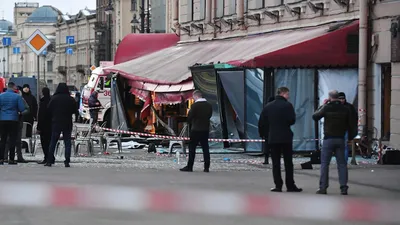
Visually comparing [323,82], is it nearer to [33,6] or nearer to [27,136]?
[27,136]

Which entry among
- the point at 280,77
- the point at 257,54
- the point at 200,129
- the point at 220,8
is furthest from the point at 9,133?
the point at 220,8

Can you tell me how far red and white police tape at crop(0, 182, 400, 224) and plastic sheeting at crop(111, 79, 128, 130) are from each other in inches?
646

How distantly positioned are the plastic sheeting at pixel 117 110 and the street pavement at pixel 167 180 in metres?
→ 8.26

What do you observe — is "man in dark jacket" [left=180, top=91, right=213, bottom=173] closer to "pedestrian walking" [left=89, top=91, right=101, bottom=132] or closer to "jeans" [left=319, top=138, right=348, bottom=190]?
"jeans" [left=319, top=138, right=348, bottom=190]

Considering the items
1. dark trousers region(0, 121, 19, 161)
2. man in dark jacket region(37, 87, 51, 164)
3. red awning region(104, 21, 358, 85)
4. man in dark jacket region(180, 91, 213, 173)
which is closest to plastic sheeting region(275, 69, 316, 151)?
red awning region(104, 21, 358, 85)

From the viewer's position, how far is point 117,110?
34.0 metres

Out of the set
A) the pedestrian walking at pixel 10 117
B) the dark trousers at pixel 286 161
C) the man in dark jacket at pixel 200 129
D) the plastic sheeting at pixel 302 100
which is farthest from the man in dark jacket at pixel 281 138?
the plastic sheeting at pixel 302 100

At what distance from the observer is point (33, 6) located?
188m

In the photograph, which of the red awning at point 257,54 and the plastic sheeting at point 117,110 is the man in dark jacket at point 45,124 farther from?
the plastic sheeting at point 117,110

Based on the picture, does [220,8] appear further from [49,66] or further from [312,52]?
[49,66]

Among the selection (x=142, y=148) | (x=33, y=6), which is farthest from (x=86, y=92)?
(x=33, y=6)

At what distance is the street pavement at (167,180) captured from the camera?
1280 cm

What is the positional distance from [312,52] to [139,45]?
1420 cm

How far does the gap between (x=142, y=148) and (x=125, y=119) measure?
13.8 ft
